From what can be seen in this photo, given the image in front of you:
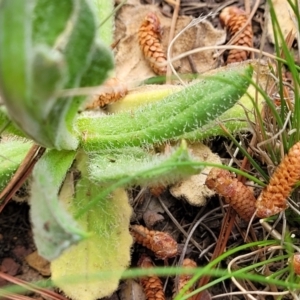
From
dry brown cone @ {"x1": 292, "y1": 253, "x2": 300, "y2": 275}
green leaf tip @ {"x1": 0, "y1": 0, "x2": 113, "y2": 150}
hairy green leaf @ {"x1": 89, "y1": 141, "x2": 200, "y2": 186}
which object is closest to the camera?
green leaf tip @ {"x1": 0, "y1": 0, "x2": 113, "y2": 150}

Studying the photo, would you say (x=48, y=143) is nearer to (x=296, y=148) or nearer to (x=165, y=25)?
(x=296, y=148)

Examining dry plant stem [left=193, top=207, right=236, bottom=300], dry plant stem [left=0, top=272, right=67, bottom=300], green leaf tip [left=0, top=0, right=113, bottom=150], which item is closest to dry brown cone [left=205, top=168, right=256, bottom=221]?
dry plant stem [left=193, top=207, right=236, bottom=300]

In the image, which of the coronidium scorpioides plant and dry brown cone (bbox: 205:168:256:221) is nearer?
the coronidium scorpioides plant

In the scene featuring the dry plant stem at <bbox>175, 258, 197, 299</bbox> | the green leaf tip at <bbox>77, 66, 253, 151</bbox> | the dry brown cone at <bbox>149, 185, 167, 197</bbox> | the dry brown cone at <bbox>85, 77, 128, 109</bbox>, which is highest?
the green leaf tip at <bbox>77, 66, 253, 151</bbox>

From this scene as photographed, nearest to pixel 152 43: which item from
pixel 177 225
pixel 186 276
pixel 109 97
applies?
pixel 109 97

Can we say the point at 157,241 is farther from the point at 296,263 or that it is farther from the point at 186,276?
the point at 296,263

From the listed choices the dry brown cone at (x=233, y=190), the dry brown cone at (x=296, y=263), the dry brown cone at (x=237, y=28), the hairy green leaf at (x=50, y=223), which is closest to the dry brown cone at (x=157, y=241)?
the dry brown cone at (x=233, y=190)

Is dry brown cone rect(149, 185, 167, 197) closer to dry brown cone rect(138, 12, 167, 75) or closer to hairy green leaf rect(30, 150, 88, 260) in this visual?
dry brown cone rect(138, 12, 167, 75)
